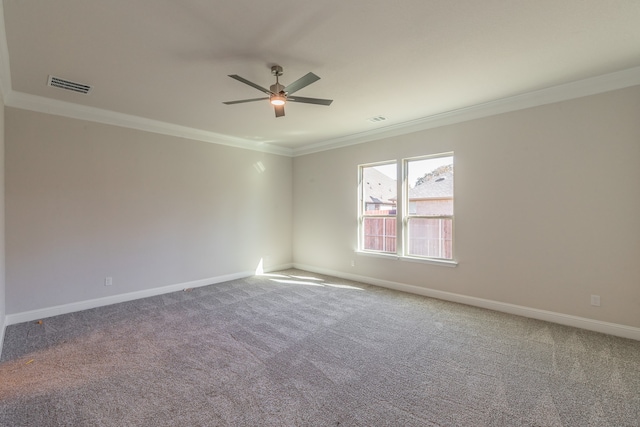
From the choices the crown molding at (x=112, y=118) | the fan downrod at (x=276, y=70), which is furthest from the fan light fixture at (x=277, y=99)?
the crown molding at (x=112, y=118)

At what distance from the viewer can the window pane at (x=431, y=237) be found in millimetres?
4430

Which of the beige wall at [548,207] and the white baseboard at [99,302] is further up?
the beige wall at [548,207]

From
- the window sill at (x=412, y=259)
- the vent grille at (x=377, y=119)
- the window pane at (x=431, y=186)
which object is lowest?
the window sill at (x=412, y=259)

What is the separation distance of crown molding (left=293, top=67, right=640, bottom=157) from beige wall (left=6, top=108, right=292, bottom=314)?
2.75 metres

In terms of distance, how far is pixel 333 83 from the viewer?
323cm

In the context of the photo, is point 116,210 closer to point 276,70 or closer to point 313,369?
point 276,70

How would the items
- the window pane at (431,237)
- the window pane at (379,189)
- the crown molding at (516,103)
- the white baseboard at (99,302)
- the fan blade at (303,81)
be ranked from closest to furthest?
the fan blade at (303,81) → the crown molding at (516,103) → the white baseboard at (99,302) → the window pane at (431,237) → the window pane at (379,189)

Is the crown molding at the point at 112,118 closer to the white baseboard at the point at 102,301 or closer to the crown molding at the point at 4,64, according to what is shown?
the crown molding at the point at 4,64

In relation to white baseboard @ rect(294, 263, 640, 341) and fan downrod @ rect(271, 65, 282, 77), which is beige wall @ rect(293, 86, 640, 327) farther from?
fan downrod @ rect(271, 65, 282, 77)

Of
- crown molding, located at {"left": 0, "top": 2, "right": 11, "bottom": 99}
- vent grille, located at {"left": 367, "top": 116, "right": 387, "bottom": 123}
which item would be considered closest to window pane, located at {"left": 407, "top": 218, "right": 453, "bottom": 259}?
vent grille, located at {"left": 367, "top": 116, "right": 387, "bottom": 123}

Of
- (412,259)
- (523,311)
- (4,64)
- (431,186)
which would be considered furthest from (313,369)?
(4,64)

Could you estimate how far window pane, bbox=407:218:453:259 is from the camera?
4.43 m

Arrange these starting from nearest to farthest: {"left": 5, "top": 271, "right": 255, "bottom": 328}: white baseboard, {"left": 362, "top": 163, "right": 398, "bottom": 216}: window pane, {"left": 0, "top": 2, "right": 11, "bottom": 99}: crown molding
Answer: {"left": 0, "top": 2, "right": 11, "bottom": 99}: crown molding < {"left": 5, "top": 271, "right": 255, "bottom": 328}: white baseboard < {"left": 362, "top": 163, "right": 398, "bottom": 216}: window pane

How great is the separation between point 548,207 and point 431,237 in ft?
5.15
